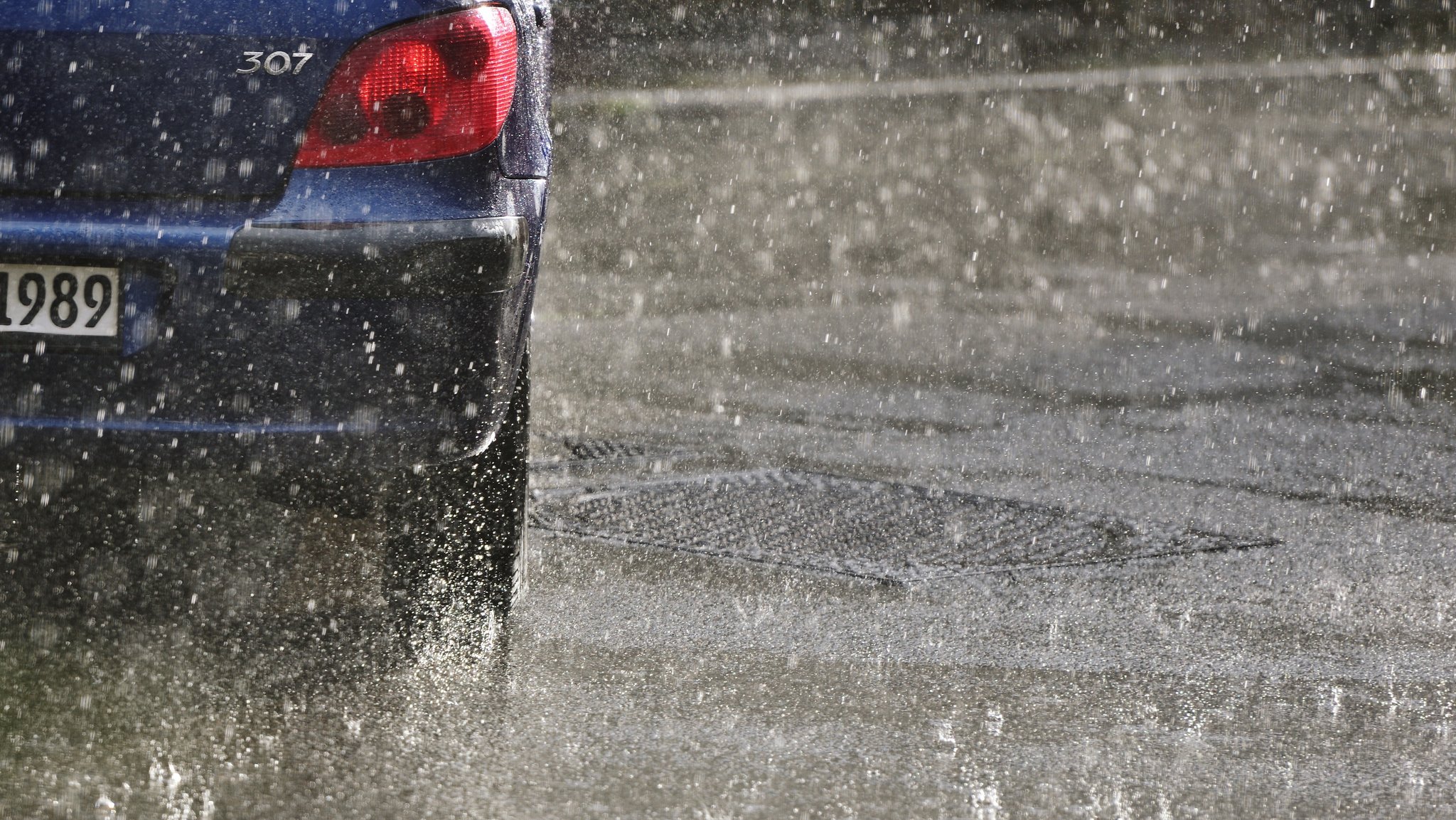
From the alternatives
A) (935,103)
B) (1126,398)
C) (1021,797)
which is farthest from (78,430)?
(935,103)

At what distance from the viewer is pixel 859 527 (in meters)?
5.68

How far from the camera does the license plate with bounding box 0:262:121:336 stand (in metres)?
3.91

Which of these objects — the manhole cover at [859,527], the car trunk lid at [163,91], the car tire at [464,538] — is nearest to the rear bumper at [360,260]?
the car trunk lid at [163,91]

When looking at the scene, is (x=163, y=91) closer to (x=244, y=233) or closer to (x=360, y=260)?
(x=244, y=233)

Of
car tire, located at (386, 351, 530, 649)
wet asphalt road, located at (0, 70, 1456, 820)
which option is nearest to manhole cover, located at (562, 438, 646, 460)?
wet asphalt road, located at (0, 70, 1456, 820)

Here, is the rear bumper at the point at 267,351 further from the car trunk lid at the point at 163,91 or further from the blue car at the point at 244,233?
the car trunk lid at the point at 163,91

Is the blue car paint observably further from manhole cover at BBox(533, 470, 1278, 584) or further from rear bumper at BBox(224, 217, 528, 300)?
manhole cover at BBox(533, 470, 1278, 584)

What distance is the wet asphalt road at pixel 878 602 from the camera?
3789mm

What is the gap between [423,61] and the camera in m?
4.09

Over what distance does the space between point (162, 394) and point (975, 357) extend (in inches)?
182

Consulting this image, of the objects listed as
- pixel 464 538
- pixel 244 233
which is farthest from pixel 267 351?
pixel 464 538

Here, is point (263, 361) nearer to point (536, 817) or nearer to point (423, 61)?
point (423, 61)

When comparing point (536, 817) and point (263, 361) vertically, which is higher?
point (263, 361)

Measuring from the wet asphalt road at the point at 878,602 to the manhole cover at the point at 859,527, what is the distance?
0.32 ft
